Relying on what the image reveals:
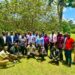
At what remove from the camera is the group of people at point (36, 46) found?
81.5 feet

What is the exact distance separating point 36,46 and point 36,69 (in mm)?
2772

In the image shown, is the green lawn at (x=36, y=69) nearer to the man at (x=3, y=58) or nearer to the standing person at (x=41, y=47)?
the man at (x=3, y=58)

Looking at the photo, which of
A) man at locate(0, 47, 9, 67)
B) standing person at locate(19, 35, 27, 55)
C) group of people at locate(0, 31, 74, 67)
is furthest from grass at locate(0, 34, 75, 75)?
standing person at locate(19, 35, 27, 55)

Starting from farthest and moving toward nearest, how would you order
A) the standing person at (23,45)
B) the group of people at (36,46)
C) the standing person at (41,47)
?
the standing person at (23,45) < the standing person at (41,47) < the group of people at (36,46)

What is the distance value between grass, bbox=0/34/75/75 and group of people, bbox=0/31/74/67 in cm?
54

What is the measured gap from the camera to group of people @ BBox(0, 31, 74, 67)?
24828 mm

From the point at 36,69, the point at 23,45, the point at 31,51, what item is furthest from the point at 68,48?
the point at 23,45

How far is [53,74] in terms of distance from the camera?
911 inches

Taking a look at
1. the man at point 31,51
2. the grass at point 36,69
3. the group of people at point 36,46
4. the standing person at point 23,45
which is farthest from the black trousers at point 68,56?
the standing person at point 23,45

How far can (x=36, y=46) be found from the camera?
1045 inches

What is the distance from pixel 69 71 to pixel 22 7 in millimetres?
18190

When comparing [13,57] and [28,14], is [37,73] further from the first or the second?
[28,14]

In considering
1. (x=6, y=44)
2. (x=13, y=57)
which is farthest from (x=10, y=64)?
(x=6, y=44)

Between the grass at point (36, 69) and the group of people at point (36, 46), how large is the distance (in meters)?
0.54
